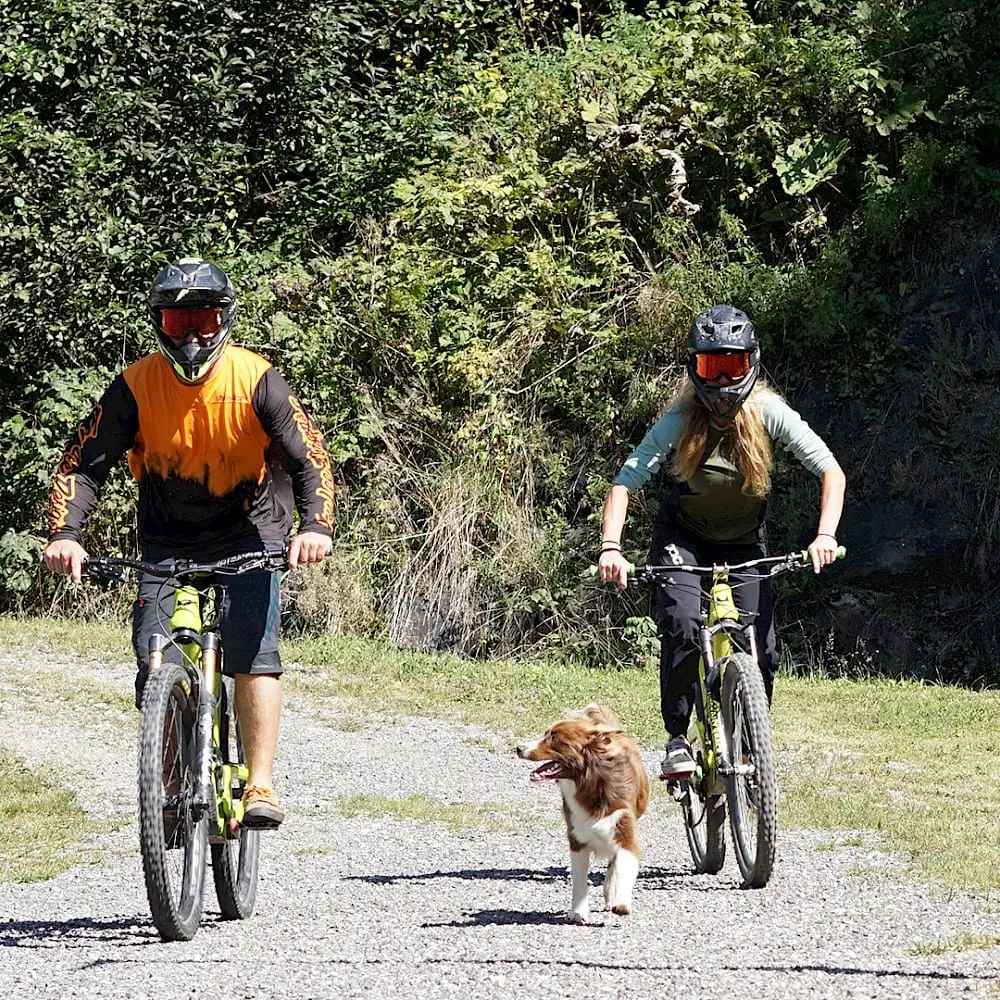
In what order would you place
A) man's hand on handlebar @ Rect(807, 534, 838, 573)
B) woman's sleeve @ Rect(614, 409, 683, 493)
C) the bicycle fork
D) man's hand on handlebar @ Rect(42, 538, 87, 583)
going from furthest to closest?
woman's sleeve @ Rect(614, 409, 683, 493) < man's hand on handlebar @ Rect(807, 534, 838, 573) < man's hand on handlebar @ Rect(42, 538, 87, 583) < the bicycle fork

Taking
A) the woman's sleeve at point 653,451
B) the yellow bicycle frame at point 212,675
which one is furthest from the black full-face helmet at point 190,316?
the woman's sleeve at point 653,451

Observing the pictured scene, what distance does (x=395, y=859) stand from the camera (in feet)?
25.6

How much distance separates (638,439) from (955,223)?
3489mm

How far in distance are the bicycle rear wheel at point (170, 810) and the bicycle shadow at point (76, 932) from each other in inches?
8.5

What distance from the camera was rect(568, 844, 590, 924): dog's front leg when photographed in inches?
239

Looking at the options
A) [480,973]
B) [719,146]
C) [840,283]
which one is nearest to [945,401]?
[840,283]

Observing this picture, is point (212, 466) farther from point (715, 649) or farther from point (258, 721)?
point (715, 649)

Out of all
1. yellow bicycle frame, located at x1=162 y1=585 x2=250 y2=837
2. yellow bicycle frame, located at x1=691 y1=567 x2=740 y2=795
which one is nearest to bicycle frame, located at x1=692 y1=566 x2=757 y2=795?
yellow bicycle frame, located at x1=691 y1=567 x2=740 y2=795

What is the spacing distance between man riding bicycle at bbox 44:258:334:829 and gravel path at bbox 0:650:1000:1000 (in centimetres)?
68

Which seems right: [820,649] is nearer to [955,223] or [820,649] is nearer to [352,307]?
[955,223]

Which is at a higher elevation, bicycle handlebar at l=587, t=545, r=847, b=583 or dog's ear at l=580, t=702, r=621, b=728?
bicycle handlebar at l=587, t=545, r=847, b=583

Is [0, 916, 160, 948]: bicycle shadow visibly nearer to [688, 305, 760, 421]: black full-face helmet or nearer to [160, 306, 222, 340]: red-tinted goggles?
[160, 306, 222, 340]: red-tinted goggles

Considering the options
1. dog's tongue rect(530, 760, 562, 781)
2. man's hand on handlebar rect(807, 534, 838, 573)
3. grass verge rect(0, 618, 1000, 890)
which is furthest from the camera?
grass verge rect(0, 618, 1000, 890)

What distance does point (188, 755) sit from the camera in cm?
596
